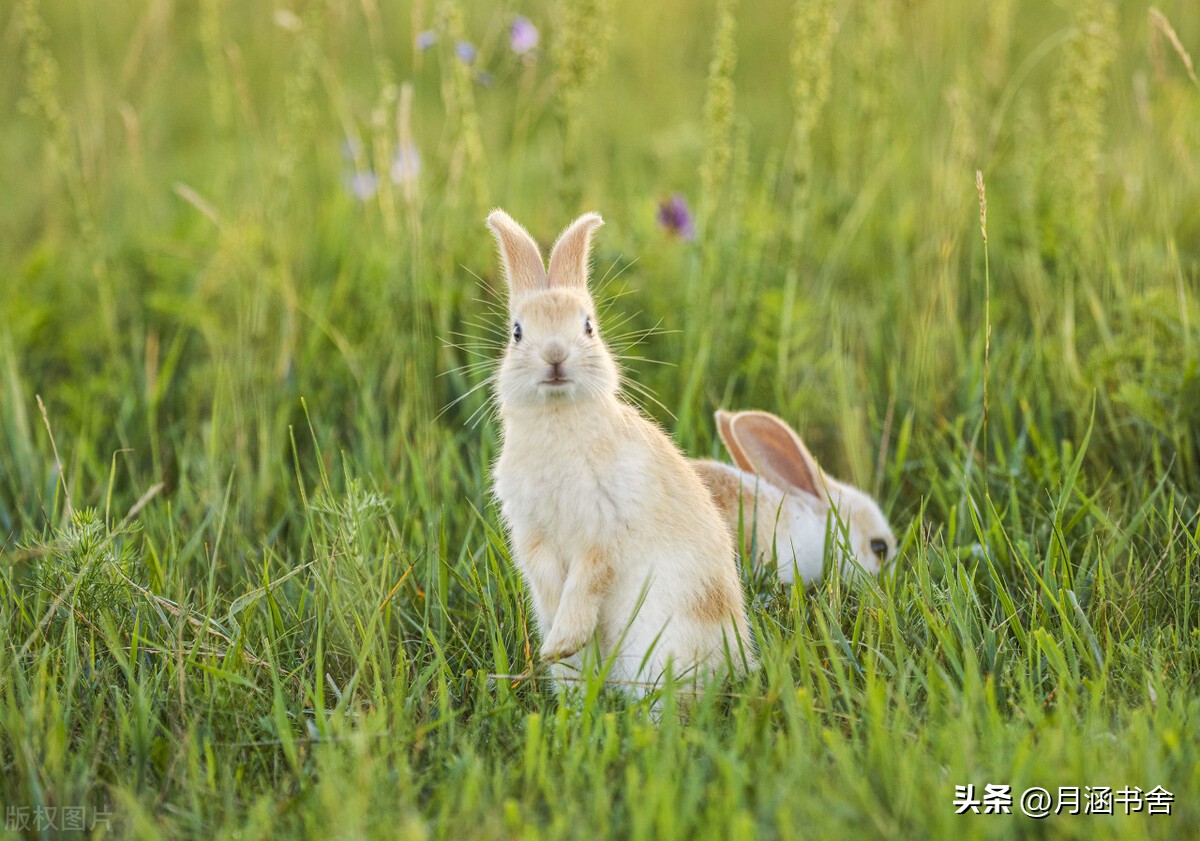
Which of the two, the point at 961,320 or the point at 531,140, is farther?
the point at 531,140

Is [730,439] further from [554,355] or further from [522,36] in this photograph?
[522,36]

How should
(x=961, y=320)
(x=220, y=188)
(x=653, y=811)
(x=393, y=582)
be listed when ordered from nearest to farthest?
(x=653, y=811)
(x=393, y=582)
(x=961, y=320)
(x=220, y=188)

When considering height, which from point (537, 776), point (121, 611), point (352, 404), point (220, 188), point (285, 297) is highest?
point (220, 188)

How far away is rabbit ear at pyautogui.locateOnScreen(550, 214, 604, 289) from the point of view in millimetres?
3031

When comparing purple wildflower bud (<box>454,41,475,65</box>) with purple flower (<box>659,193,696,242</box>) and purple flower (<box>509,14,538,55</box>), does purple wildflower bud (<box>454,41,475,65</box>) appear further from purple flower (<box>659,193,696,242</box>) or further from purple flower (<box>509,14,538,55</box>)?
purple flower (<box>659,193,696,242</box>)

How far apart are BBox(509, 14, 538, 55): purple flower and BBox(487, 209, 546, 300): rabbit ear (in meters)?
1.47

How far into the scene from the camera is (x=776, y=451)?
3.74 metres

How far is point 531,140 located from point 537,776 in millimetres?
5139

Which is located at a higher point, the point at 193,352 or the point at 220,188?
the point at 220,188

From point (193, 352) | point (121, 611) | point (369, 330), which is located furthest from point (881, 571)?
point (193, 352)

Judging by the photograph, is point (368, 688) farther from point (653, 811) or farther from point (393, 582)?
point (653, 811)

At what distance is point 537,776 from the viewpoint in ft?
7.45

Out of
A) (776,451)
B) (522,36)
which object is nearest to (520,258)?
(776,451)

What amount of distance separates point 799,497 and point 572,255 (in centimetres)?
112
